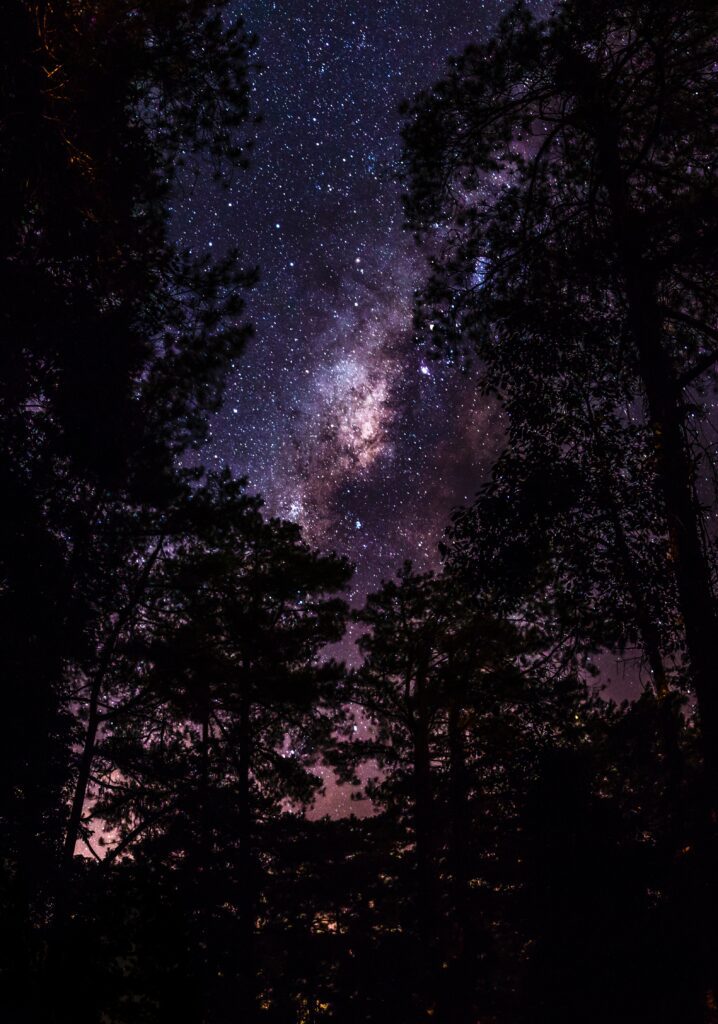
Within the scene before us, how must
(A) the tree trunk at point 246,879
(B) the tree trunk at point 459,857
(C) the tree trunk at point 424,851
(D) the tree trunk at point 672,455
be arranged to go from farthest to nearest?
(B) the tree trunk at point 459,857, (C) the tree trunk at point 424,851, (A) the tree trunk at point 246,879, (D) the tree trunk at point 672,455

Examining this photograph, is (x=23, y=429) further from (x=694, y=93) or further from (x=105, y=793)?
(x=694, y=93)

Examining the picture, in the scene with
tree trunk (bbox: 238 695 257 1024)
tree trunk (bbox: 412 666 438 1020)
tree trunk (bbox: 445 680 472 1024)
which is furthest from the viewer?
tree trunk (bbox: 445 680 472 1024)

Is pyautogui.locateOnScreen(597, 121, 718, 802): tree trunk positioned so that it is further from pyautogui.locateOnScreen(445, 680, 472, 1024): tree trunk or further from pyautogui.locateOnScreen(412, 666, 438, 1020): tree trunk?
pyautogui.locateOnScreen(412, 666, 438, 1020): tree trunk

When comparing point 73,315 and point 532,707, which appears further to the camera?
point 532,707

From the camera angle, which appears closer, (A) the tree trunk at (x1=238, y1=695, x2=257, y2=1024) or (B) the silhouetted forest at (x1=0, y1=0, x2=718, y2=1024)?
(B) the silhouetted forest at (x1=0, y1=0, x2=718, y2=1024)

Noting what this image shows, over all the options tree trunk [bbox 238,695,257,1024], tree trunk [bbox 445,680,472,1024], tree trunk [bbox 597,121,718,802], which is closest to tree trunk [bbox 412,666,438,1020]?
tree trunk [bbox 445,680,472,1024]

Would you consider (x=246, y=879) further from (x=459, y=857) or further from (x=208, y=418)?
(x=208, y=418)

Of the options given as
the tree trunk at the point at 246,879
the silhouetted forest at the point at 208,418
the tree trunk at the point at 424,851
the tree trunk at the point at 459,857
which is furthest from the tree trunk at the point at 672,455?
the tree trunk at the point at 424,851

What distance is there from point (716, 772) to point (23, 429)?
8.84 metres

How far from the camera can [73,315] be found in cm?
847

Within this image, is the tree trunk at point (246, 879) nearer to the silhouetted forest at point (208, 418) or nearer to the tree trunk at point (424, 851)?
the silhouetted forest at point (208, 418)

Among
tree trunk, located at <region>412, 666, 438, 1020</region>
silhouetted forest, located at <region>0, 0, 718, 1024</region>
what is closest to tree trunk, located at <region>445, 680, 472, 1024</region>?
tree trunk, located at <region>412, 666, 438, 1020</region>

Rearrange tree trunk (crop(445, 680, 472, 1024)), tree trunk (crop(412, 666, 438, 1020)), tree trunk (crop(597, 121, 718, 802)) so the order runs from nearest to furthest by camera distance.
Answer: tree trunk (crop(597, 121, 718, 802)) < tree trunk (crop(412, 666, 438, 1020)) < tree trunk (crop(445, 680, 472, 1024))

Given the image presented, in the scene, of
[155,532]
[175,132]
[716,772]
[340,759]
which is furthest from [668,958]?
[175,132]
